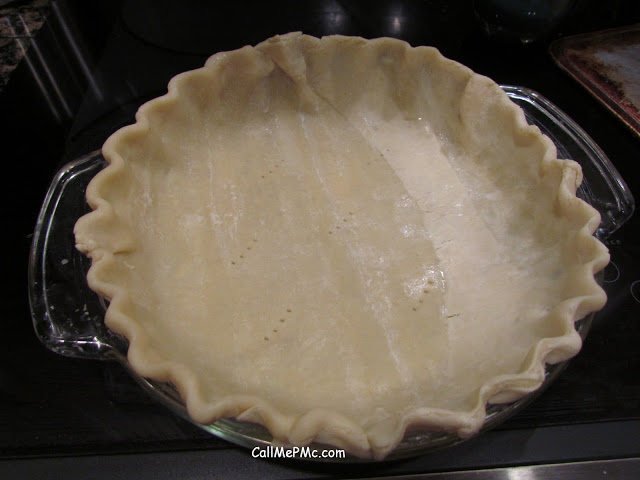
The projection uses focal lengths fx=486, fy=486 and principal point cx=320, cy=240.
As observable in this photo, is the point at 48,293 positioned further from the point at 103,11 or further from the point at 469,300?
the point at 103,11

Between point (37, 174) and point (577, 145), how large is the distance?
1.36 meters

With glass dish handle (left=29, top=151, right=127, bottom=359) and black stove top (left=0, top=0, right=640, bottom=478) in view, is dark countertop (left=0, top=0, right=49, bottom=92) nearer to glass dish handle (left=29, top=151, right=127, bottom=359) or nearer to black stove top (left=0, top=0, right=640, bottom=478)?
black stove top (left=0, top=0, right=640, bottom=478)

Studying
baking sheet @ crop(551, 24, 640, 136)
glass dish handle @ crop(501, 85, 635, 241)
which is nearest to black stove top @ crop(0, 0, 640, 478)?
baking sheet @ crop(551, 24, 640, 136)

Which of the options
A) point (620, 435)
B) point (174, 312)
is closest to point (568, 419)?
point (620, 435)

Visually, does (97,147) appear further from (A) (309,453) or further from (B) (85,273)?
(A) (309,453)

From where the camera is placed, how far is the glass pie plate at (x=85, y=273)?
753 mm

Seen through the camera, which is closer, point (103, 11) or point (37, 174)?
point (37, 174)

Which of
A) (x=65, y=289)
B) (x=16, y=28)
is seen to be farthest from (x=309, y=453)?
(x=16, y=28)

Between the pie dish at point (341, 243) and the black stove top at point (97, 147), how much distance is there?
184 millimetres

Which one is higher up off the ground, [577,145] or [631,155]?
[577,145]

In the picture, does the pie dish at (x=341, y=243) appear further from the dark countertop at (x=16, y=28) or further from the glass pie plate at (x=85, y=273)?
the dark countertop at (x=16, y=28)

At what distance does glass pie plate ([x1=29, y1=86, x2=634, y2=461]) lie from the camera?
0.75 meters

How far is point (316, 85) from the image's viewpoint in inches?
48.6

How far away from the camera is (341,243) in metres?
1.03
